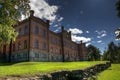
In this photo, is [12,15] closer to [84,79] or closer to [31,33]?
[84,79]

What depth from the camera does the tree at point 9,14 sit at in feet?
67.4

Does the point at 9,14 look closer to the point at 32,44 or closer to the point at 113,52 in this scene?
the point at 32,44

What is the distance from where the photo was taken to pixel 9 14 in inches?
855

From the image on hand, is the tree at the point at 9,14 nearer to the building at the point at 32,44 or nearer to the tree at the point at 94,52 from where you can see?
the building at the point at 32,44

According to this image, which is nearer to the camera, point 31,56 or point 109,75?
point 109,75

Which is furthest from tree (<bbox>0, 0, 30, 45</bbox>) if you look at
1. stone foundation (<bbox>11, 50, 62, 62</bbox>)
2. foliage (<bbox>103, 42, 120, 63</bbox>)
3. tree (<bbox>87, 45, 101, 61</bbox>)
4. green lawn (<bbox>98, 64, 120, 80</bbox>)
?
tree (<bbox>87, 45, 101, 61</bbox>)

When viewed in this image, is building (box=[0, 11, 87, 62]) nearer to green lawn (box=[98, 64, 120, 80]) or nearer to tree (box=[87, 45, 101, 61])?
green lawn (box=[98, 64, 120, 80])

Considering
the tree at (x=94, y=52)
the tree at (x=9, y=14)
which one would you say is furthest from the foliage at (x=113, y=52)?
the tree at (x=9, y=14)

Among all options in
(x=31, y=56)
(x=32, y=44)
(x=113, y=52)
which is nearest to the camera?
(x=31, y=56)

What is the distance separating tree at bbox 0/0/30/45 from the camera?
20.5m

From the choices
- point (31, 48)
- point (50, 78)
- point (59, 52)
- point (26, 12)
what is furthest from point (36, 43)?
point (50, 78)

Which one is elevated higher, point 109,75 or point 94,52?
point 94,52

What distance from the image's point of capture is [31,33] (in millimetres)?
43281

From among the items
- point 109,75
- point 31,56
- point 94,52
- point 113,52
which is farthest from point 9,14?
point 94,52
